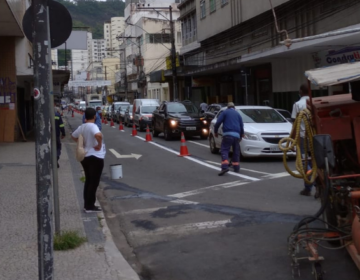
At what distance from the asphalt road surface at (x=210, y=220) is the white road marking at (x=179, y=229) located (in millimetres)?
14

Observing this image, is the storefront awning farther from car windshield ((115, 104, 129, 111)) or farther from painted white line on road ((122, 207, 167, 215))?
car windshield ((115, 104, 129, 111))

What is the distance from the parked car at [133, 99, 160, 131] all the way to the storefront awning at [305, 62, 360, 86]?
26363 millimetres

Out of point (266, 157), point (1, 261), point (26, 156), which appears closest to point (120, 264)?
point (1, 261)

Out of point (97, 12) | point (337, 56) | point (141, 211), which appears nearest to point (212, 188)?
point (141, 211)

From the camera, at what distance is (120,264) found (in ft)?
21.7

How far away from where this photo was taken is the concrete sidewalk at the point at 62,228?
6.22m

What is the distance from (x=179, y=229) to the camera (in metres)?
8.38

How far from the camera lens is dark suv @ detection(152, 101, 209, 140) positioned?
25.0m

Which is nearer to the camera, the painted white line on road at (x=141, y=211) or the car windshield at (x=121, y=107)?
the painted white line on road at (x=141, y=211)

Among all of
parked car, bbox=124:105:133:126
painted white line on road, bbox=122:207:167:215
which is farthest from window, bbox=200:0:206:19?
painted white line on road, bbox=122:207:167:215

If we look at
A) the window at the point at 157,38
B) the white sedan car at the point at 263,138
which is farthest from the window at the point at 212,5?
the window at the point at 157,38

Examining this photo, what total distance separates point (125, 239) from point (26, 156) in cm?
1185

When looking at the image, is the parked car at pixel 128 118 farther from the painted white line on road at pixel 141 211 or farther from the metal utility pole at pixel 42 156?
the metal utility pole at pixel 42 156

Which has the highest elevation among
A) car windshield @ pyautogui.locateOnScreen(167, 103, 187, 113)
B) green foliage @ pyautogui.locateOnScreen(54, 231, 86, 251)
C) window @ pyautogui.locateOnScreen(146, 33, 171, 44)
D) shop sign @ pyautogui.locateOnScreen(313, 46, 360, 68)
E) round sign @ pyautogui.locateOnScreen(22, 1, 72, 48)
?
window @ pyautogui.locateOnScreen(146, 33, 171, 44)
